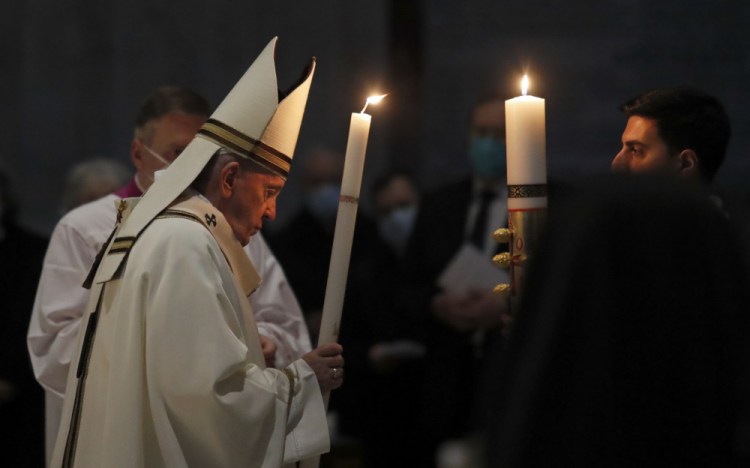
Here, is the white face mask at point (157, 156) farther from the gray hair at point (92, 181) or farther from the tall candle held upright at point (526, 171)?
the tall candle held upright at point (526, 171)

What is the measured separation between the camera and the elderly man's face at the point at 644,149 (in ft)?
11.6

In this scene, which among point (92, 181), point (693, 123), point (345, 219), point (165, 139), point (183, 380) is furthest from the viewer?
point (92, 181)

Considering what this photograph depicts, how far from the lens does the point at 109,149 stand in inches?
306

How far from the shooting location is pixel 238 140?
11.3ft

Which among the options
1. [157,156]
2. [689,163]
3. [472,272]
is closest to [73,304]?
[157,156]

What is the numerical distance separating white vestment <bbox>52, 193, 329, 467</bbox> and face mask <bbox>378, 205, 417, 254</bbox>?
379cm

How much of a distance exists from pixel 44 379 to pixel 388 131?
389cm

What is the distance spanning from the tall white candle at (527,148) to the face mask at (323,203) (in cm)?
384

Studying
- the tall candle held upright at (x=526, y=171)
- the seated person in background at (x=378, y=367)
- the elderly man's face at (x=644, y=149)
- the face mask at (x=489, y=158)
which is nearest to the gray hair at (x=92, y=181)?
the seated person in background at (x=378, y=367)

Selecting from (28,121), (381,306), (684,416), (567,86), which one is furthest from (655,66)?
(684,416)

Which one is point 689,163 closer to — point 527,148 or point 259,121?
point 527,148

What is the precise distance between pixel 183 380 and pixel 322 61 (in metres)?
4.87

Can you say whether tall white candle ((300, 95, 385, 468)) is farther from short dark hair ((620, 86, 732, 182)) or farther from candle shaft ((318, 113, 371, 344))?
short dark hair ((620, 86, 732, 182))

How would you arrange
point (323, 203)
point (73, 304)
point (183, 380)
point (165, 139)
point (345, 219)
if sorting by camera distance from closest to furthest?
point (183, 380) < point (345, 219) < point (73, 304) < point (165, 139) < point (323, 203)
